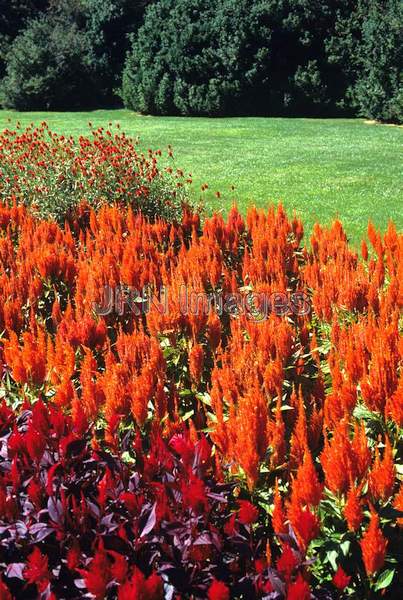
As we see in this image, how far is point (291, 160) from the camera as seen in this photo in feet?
50.5

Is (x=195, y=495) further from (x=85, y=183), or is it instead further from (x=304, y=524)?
(x=85, y=183)

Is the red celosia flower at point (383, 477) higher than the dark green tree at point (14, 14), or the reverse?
the dark green tree at point (14, 14)

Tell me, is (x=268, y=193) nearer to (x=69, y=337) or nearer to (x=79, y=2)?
(x=69, y=337)

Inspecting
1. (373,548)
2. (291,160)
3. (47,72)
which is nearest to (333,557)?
(373,548)

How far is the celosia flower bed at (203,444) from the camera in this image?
86.8 inches

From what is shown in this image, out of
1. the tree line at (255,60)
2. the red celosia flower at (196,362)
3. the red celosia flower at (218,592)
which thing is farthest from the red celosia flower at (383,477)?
the tree line at (255,60)

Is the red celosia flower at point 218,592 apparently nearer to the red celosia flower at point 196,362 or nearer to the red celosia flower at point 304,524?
the red celosia flower at point 304,524

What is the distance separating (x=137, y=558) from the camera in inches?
87.0

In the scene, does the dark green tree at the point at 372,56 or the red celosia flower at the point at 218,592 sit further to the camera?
the dark green tree at the point at 372,56

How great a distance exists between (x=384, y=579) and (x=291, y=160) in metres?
13.5

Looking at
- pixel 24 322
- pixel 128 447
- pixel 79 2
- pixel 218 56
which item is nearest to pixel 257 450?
pixel 128 447

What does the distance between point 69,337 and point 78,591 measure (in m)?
1.84

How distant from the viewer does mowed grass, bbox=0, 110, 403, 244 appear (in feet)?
35.3

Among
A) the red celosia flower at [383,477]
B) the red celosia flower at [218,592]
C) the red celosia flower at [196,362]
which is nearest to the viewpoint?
the red celosia flower at [218,592]
